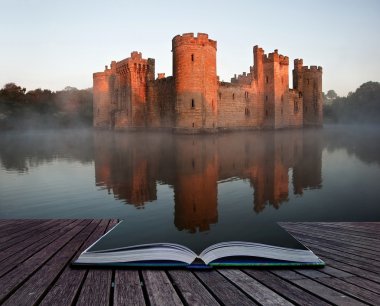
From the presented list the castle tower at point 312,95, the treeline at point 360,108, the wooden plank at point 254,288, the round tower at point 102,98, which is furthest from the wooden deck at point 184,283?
the treeline at point 360,108

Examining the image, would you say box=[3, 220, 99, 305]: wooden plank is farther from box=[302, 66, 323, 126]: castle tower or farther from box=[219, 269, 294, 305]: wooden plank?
box=[302, 66, 323, 126]: castle tower

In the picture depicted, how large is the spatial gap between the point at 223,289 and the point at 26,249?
2.29 meters

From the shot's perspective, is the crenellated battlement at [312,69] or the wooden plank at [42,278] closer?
the wooden plank at [42,278]

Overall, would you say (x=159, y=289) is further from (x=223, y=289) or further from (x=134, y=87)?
(x=134, y=87)

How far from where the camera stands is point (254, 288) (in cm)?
249

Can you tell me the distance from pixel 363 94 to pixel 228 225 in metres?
85.7

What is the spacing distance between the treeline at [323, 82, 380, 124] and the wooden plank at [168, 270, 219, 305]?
82.7 metres

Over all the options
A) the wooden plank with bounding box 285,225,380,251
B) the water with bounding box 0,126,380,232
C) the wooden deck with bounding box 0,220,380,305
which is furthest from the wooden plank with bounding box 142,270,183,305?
the water with bounding box 0,126,380,232

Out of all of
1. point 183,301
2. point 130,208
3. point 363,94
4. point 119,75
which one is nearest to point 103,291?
point 183,301

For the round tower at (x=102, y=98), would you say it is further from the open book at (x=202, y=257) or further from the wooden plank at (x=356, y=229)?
the open book at (x=202, y=257)

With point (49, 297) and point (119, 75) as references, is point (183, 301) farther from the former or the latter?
point (119, 75)

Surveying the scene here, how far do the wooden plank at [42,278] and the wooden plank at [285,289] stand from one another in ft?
5.35

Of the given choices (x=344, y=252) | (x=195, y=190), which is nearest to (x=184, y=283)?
(x=344, y=252)

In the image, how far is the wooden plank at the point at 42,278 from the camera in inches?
92.5
